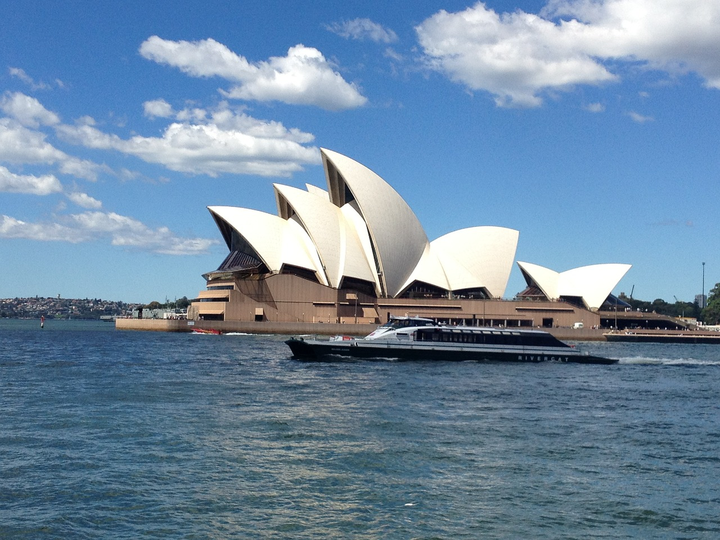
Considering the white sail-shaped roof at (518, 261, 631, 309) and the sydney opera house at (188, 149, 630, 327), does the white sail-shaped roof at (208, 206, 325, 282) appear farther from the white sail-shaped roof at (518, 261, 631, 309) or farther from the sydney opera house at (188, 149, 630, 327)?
the white sail-shaped roof at (518, 261, 631, 309)

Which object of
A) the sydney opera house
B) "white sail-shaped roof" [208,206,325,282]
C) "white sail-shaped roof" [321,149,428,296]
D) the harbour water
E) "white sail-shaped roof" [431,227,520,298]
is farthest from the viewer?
"white sail-shaped roof" [431,227,520,298]

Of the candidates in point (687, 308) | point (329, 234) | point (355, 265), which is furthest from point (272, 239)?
point (687, 308)

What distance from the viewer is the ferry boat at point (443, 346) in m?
44.0

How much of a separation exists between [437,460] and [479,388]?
14531 mm

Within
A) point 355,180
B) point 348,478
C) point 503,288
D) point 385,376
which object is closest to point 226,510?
point 348,478

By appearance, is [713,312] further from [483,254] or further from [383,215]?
[383,215]

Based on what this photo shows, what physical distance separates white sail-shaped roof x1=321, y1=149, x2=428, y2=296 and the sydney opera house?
0.42 ft

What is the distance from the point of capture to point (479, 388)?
31109 mm

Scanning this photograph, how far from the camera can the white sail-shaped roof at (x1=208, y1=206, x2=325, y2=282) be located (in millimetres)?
87125

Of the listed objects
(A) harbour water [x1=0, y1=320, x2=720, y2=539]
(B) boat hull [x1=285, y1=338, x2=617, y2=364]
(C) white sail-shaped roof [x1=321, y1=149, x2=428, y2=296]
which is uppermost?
(C) white sail-shaped roof [x1=321, y1=149, x2=428, y2=296]

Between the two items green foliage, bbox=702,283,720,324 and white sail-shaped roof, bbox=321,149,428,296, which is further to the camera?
green foliage, bbox=702,283,720,324

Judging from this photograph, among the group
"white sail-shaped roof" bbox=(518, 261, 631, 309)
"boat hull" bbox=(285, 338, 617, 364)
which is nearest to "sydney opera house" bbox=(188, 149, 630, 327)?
"white sail-shaped roof" bbox=(518, 261, 631, 309)

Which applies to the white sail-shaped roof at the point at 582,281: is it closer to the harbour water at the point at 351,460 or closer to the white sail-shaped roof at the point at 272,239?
the white sail-shaped roof at the point at 272,239

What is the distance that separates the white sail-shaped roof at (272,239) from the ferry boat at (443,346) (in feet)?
133
